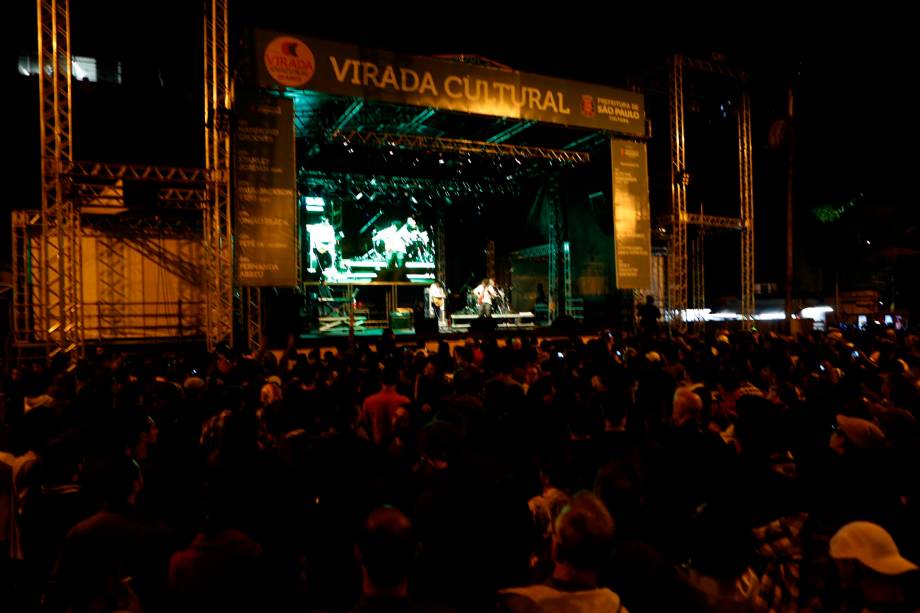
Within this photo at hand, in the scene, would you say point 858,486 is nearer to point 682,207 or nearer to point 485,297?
point 682,207

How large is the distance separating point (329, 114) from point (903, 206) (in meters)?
24.1

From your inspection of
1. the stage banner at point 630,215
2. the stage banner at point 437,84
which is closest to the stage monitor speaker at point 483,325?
the stage banner at point 630,215

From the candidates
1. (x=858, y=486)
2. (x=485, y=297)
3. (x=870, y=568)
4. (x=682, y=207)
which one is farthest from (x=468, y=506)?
(x=485, y=297)

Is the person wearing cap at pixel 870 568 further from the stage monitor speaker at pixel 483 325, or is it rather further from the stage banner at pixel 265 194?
the stage monitor speaker at pixel 483 325

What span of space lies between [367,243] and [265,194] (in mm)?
8959

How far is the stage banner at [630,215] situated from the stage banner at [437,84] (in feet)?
1.95

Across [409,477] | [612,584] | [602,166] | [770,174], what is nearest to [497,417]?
[409,477]

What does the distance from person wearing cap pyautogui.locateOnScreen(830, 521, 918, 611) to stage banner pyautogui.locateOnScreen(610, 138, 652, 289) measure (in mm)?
13888

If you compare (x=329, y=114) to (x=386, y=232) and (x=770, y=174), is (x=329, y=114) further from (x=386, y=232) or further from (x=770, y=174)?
(x=770, y=174)

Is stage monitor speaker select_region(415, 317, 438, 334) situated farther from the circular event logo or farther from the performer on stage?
the circular event logo

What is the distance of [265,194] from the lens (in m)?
11.8

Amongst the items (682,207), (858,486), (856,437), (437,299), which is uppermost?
(682,207)

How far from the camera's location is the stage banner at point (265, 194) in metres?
11.6

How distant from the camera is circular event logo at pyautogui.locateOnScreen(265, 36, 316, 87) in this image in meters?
11.5
